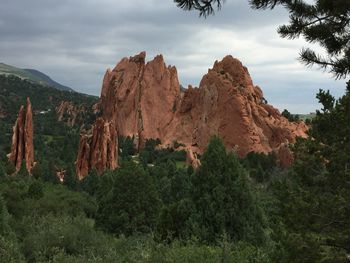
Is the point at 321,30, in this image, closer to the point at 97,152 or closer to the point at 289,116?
the point at 97,152

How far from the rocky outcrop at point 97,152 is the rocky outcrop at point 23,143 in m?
9.58

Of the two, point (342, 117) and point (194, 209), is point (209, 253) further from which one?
point (342, 117)

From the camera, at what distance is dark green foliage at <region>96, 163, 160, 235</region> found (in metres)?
40.4

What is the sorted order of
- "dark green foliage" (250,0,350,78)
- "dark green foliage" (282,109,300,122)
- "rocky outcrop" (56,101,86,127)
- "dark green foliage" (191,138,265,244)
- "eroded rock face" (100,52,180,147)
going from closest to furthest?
"dark green foliage" (250,0,350,78)
"dark green foliage" (191,138,265,244)
"dark green foliage" (282,109,300,122)
"eroded rock face" (100,52,180,147)
"rocky outcrop" (56,101,86,127)

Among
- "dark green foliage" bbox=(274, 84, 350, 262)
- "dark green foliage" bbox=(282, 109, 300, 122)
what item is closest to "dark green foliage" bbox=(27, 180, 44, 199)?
"dark green foliage" bbox=(274, 84, 350, 262)

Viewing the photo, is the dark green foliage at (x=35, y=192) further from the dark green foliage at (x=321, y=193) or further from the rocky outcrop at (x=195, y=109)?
the dark green foliage at (x=321, y=193)

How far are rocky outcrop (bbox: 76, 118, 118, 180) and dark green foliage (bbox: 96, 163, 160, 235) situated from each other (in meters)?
53.6

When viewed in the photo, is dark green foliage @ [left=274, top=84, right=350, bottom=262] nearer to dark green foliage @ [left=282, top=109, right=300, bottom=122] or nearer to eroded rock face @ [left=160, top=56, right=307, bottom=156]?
eroded rock face @ [left=160, top=56, right=307, bottom=156]

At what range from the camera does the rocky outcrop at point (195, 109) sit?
118250 mm

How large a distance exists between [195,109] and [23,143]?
169ft

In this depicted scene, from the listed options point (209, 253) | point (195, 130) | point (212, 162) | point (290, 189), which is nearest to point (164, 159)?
point (195, 130)

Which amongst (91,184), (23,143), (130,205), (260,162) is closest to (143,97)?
(260,162)

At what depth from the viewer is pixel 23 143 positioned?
309ft

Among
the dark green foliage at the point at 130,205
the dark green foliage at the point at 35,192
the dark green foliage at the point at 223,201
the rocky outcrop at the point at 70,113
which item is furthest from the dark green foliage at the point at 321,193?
the rocky outcrop at the point at 70,113
